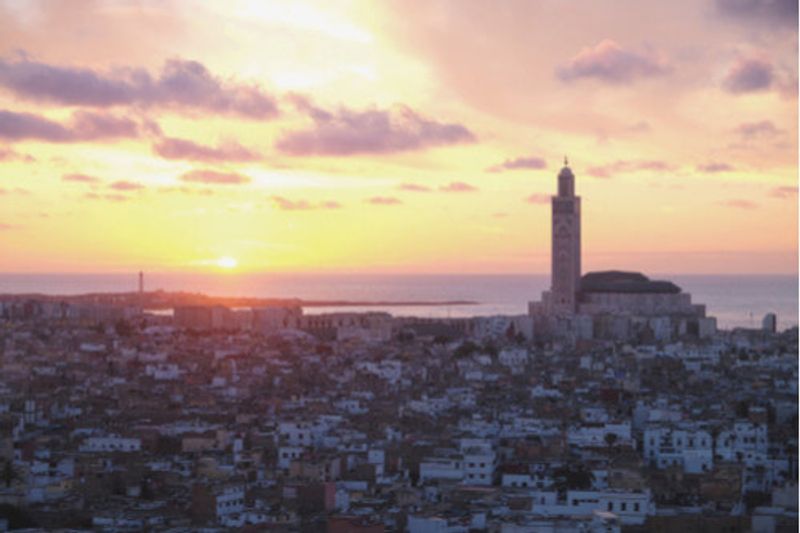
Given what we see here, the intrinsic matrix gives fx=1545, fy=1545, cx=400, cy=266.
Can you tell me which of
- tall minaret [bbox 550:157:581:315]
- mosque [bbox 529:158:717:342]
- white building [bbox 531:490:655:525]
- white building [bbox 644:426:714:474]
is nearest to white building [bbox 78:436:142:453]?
white building [bbox 644:426:714:474]

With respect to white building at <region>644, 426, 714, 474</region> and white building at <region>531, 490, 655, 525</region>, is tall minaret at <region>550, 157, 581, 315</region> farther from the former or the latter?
white building at <region>531, 490, 655, 525</region>

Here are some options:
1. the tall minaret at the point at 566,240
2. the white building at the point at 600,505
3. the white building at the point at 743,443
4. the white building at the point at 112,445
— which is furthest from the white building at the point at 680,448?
the tall minaret at the point at 566,240

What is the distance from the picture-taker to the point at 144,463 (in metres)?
14.2

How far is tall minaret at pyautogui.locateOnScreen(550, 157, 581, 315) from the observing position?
142 feet

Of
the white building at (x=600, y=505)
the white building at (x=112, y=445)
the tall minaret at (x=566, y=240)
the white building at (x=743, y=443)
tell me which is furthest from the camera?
the tall minaret at (x=566, y=240)

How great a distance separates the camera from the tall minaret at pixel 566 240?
43188mm

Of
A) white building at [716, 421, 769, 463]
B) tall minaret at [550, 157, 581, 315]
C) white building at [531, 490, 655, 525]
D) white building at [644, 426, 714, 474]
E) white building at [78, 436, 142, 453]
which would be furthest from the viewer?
tall minaret at [550, 157, 581, 315]

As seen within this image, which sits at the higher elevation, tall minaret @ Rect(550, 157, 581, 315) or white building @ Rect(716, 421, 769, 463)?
tall minaret @ Rect(550, 157, 581, 315)

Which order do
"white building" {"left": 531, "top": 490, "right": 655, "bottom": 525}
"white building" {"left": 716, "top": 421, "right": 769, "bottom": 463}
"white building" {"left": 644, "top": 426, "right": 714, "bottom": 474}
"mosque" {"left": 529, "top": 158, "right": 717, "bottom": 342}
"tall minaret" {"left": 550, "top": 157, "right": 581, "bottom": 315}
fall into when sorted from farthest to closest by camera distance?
"tall minaret" {"left": 550, "top": 157, "right": 581, "bottom": 315} < "mosque" {"left": 529, "top": 158, "right": 717, "bottom": 342} < "white building" {"left": 716, "top": 421, "right": 769, "bottom": 463} < "white building" {"left": 644, "top": 426, "right": 714, "bottom": 474} < "white building" {"left": 531, "top": 490, "right": 655, "bottom": 525}

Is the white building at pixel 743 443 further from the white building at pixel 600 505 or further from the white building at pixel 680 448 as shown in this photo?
the white building at pixel 600 505

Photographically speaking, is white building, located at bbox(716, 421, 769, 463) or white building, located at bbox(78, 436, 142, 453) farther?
white building, located at bbox(78, 436, 142, 453)

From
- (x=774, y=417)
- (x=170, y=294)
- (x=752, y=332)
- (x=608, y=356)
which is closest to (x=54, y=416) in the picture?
(x=774, y=417)

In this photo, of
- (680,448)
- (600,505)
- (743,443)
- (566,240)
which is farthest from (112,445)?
(566,240)

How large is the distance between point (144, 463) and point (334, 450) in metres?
1.93
